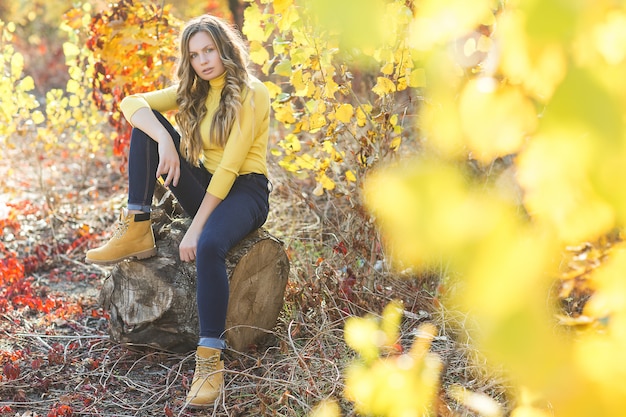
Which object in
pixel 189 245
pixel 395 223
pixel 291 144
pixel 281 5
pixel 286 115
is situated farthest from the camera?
pixel 291 144

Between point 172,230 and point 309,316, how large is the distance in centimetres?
73

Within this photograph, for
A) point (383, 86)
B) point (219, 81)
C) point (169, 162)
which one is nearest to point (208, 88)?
point (219, 81)

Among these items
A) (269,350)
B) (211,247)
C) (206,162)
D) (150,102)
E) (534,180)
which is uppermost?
(534,180)

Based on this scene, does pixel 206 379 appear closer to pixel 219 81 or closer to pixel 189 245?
pixel 189 245

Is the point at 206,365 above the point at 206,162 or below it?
below

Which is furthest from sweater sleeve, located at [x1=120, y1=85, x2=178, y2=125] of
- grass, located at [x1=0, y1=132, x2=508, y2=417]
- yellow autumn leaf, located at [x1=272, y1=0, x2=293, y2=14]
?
grass, located at [x1=0, y1=132, x2=508, y2=417]

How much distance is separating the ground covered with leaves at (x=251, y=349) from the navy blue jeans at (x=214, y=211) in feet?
1.01

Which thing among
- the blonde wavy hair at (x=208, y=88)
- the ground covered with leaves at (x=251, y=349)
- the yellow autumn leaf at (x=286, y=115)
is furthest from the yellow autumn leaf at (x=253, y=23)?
the ground covered with leaves at (x=251, y=349)

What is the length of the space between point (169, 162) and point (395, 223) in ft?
7.32

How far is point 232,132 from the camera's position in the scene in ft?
8.69

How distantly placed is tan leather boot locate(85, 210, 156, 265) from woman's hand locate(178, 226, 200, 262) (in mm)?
192

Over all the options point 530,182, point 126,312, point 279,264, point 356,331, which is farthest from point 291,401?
point 530,182

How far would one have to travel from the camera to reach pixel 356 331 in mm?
879

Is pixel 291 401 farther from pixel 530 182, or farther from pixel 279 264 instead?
pixel 530 182
